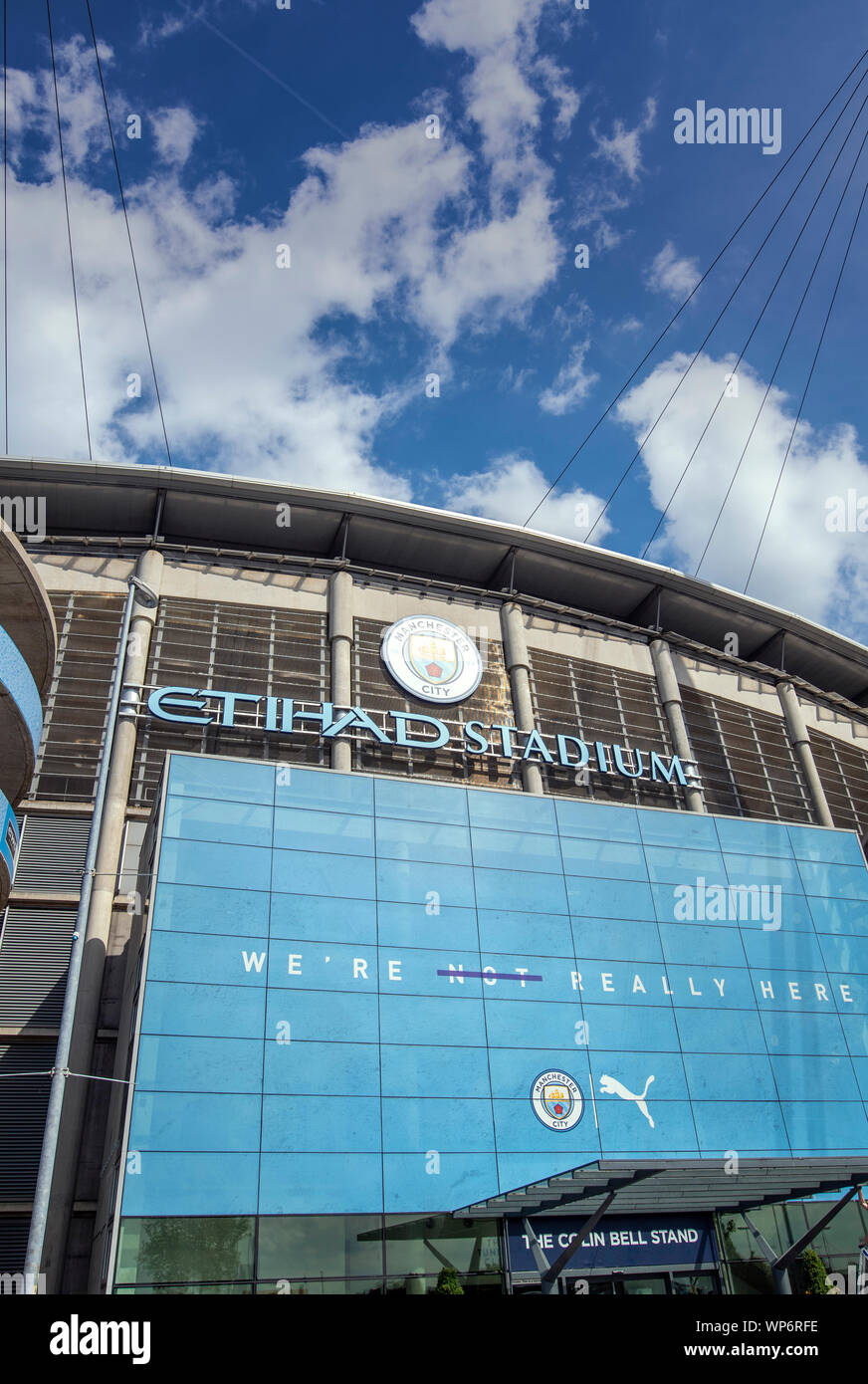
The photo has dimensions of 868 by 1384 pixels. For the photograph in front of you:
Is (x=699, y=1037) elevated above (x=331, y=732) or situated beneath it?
situated beneath

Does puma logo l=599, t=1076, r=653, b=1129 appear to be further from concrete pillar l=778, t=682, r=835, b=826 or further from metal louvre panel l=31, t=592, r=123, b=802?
concrete pillar l=778, t=682, r=835, b=826

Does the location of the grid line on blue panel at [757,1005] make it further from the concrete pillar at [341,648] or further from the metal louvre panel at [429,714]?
the concrete pillar at [341,648]

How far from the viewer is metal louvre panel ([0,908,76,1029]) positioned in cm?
2486

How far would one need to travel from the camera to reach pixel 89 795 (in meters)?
28.4

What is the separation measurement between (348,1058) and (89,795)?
445 inches

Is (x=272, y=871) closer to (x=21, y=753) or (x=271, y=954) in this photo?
(x=271, y=954)

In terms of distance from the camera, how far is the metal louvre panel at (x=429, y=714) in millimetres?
30938

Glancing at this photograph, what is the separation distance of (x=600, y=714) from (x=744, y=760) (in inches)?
230

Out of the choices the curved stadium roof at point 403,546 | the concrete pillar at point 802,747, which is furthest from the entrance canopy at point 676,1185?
the curved stadium roof at point 403,546

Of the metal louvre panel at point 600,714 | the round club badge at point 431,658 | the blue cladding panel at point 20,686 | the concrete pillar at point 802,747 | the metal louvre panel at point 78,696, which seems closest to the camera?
the blue cladding panel at point 20,686

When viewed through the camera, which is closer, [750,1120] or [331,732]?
[750,1120]

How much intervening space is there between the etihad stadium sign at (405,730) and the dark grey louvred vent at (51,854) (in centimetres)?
394

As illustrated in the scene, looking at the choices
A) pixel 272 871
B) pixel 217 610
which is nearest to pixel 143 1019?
pixel 272 871
